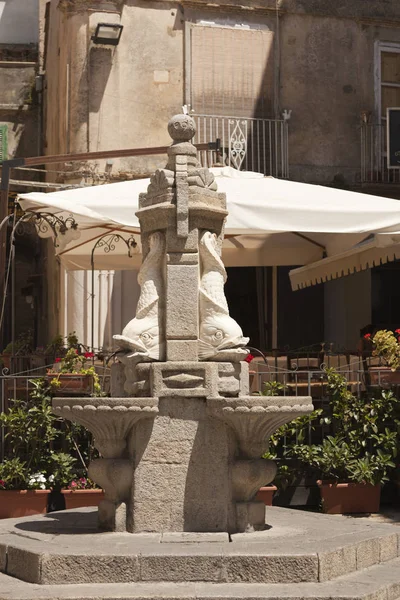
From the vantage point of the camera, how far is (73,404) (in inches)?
304

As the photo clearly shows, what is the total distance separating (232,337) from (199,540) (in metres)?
1.39

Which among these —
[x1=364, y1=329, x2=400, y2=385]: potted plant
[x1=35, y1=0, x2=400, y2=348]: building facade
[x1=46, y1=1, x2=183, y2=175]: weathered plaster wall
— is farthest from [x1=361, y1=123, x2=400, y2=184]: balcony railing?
[x1=364, y1=329, x2=400, y2=385]: potted plant

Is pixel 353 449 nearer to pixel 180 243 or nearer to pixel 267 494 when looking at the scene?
pixel 267 494

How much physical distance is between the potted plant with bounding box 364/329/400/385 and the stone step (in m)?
4.12

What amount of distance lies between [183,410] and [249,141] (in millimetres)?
11078

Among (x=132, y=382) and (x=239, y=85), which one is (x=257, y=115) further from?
(x=132, y=382)

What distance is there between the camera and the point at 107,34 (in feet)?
57.4

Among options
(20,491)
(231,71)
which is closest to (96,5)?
(231,71)

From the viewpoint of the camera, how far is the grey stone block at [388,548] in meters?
7.78

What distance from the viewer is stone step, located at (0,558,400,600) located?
21.6 ft

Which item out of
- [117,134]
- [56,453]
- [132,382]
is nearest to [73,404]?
[132,382]

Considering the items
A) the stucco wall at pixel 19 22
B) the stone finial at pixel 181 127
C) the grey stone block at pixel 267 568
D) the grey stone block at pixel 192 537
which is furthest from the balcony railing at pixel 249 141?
the grey stone block at pixel 267 568

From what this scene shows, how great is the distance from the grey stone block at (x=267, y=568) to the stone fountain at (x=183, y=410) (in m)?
0.96

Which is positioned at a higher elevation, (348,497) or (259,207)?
(259,207)
